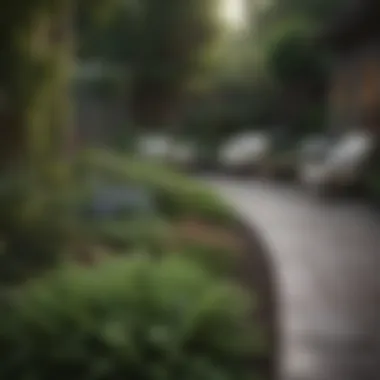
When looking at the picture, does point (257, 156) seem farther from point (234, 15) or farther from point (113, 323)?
point (113, 323)

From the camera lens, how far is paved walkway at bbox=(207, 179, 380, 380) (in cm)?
233

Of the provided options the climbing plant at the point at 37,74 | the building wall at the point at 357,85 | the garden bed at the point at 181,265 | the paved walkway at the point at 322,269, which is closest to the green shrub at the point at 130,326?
the garden bed at the point at 181,265

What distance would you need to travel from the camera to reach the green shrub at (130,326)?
2.20m

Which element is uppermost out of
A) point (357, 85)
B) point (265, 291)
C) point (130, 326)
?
point (357, 85)

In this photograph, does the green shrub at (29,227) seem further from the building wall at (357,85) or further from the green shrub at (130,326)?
the building wall at (357,85)

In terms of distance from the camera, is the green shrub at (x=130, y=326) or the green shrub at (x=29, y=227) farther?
the green shrub at (x=29, y=227)

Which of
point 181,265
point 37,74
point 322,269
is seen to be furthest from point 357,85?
point 37,74

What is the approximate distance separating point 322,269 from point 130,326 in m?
0.47

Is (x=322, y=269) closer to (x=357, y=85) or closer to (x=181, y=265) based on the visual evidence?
(x=181, y=265)

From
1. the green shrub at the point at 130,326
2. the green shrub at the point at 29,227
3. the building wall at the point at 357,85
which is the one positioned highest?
the building wall at the point at 357,85

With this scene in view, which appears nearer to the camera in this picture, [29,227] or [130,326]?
[130,326]

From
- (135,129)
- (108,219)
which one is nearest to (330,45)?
(135,129)

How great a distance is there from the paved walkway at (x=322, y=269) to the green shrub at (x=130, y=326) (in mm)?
128

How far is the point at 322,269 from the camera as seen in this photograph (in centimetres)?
234
